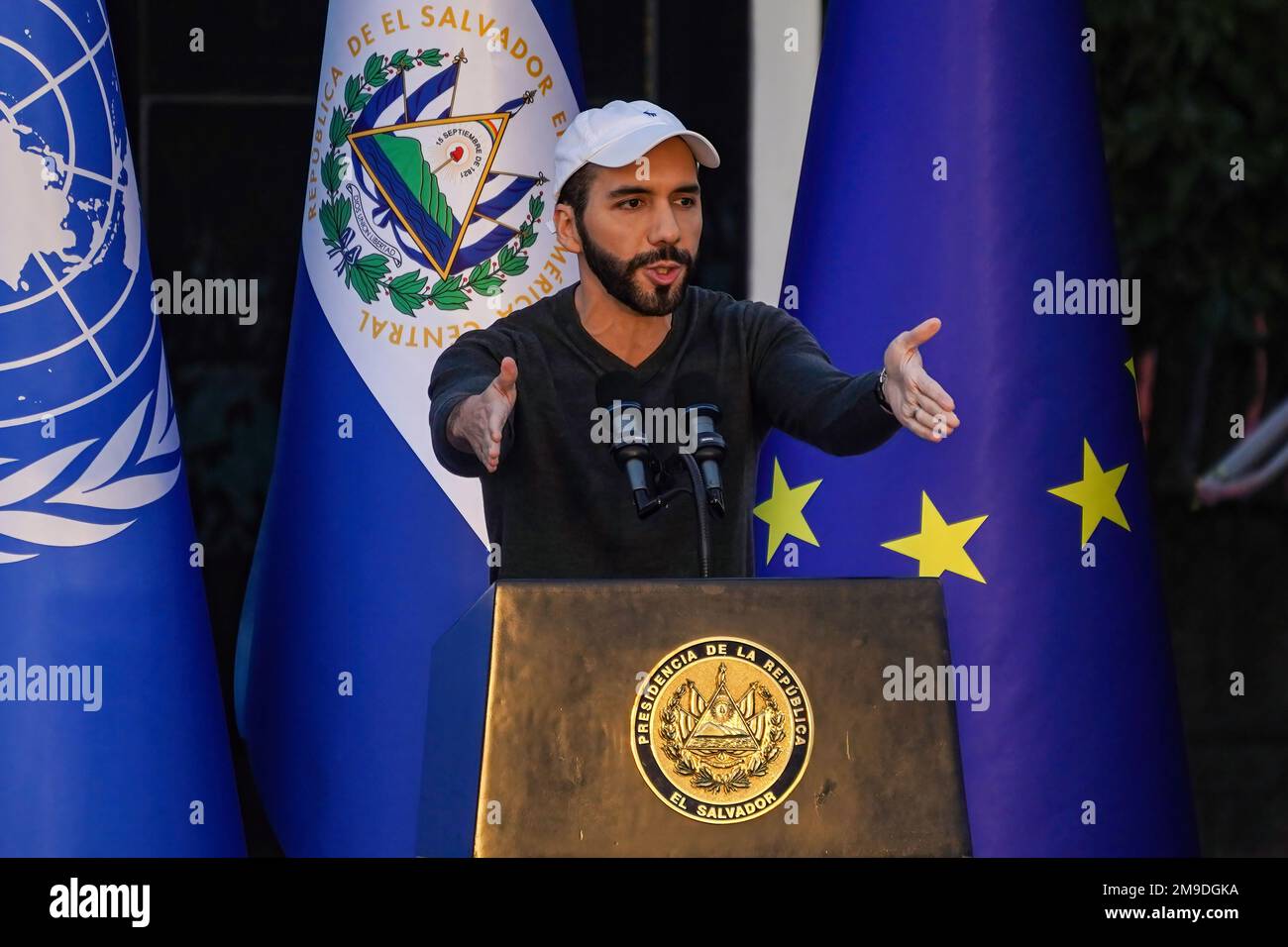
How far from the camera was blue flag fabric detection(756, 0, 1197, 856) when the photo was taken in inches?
134

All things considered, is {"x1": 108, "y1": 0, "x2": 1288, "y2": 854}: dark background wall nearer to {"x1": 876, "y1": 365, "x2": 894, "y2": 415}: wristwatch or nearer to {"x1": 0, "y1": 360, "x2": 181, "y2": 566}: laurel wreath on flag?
{"x1": 0, "y1": 360, "x2": 181, "y2": 566}: laurel wreath on flag

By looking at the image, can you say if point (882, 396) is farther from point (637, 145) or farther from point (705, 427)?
point (637, 145)

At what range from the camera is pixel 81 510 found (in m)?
3.29

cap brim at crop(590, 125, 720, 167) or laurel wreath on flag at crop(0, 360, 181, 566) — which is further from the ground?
cap brim at crop(590, 125, 720, 167)

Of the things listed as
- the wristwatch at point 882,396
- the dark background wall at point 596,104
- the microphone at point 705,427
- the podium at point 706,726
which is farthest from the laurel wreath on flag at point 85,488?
the wristwatch at point 882,396

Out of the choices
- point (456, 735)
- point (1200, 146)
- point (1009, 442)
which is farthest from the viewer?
point (1200, 146)

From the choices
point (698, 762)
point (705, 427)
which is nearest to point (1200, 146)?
point (705, 427)

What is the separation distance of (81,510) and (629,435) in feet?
4.47

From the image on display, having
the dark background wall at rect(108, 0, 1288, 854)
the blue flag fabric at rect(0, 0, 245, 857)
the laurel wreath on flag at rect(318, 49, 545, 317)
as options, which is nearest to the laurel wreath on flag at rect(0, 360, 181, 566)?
the blue flag fabric at rect(0, 0, 245, 857)

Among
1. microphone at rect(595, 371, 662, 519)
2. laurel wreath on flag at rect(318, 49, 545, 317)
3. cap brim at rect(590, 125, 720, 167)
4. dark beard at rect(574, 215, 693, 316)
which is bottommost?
microphone at rect(595, 371, 662, 519)

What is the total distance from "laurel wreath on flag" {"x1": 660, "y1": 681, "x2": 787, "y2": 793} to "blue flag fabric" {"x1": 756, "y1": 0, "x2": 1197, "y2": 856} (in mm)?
1406

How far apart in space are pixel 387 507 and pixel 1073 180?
1.54 m

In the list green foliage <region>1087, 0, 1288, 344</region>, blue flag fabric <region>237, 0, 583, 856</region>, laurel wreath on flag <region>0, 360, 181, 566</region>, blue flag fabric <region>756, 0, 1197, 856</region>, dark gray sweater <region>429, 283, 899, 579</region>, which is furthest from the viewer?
green foliage <region>1087, 0, 1288, 344</region>

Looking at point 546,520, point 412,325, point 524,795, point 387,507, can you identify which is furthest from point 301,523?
point 524,795
